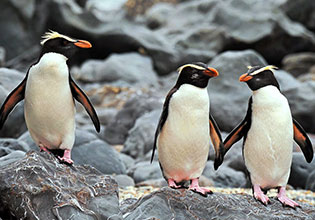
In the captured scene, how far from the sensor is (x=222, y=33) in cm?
1634

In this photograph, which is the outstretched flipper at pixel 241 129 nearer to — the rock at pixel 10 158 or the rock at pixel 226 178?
the rock at pixel 10 158

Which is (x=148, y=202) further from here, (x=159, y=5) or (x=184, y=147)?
(x=159, y=5)

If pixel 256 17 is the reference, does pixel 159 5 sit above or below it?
below

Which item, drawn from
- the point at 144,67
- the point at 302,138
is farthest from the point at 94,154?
the point at 144,67

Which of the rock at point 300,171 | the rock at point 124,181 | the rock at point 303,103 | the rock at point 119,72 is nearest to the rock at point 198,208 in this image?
the rock at point 124,181

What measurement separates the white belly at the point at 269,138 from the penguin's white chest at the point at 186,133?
0.39 m

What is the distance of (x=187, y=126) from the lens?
3893 millimetres

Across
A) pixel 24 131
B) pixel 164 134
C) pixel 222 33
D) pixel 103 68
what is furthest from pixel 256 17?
pixel 164 134

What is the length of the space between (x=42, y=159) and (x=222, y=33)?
13.3m

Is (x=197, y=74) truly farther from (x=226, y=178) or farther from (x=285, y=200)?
(x=226, y=178)

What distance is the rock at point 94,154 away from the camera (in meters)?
6.15

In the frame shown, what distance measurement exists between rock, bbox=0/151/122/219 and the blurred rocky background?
1cm

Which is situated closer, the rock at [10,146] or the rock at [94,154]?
the rock at [10,146]

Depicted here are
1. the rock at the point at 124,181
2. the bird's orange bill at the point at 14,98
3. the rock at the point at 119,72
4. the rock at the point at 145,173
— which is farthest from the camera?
the rock at the point at 119,72
